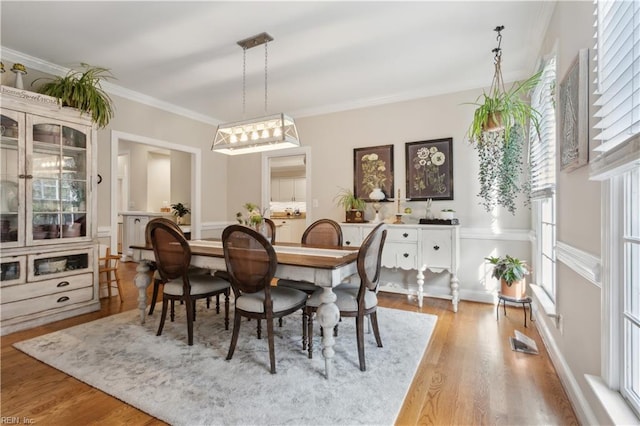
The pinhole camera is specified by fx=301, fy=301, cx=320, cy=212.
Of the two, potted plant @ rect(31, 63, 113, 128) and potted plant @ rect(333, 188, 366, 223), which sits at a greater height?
potted plant @ rect(31, 63, 113, 128)

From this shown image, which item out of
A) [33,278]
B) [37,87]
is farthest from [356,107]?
[33,278]

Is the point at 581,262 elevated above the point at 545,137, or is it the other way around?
the point at 545,137

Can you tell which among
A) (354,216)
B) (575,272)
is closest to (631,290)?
(575,272)

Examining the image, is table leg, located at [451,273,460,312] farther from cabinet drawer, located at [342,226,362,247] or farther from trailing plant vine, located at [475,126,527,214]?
cabinet drawer, located at [342,226,362,247]

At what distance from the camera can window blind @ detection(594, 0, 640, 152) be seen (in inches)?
38.8

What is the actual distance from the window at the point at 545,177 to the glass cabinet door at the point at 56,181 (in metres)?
4.33

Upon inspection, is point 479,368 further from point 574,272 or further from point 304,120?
point 304,120

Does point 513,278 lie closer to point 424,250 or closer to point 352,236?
point 424,250

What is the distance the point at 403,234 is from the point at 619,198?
229 cm

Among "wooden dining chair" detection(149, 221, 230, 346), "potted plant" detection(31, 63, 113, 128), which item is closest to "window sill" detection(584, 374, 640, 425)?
"wooden dining chair" detection(149, 221, 230, 346)

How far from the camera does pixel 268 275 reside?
194 centimetres

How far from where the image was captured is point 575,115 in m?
1.62

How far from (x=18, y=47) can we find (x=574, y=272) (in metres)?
4.89

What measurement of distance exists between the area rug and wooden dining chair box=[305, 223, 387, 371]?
218mm
